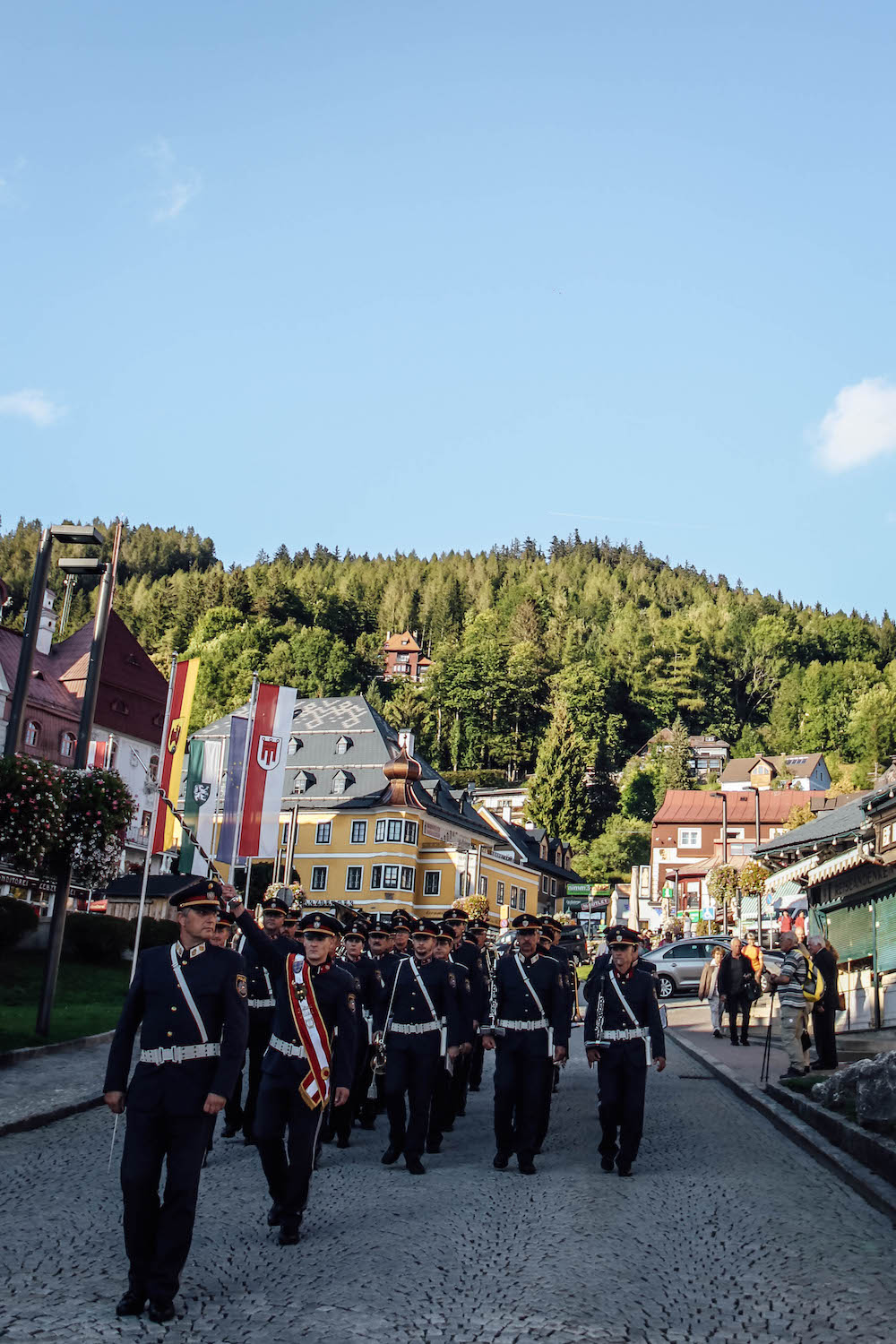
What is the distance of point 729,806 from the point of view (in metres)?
101

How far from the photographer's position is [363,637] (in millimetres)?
155750

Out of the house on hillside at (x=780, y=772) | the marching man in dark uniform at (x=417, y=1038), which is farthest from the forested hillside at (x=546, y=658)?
the marching man in dark uniform at (x=417, y=1038)

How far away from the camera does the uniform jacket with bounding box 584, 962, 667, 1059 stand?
35.8 ft

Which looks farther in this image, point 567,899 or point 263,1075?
point 567,899

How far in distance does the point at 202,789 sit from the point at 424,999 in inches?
700

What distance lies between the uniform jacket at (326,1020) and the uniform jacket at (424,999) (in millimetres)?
1868

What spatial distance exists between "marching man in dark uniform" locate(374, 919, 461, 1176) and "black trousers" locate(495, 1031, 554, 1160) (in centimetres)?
54

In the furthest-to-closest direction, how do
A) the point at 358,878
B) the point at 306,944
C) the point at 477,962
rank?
the point at 358,878, the point at 477,962, the point at 306,944

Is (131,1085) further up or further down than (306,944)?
further down

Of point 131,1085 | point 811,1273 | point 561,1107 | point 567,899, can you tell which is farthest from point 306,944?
point 567,899

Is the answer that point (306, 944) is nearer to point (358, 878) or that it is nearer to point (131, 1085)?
point (131, 1085)

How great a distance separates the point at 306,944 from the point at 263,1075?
969 mm

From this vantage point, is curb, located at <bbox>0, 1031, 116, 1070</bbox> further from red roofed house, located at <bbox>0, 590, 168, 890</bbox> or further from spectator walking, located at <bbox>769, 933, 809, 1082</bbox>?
red roofed house, located at <bbox>0, 590, 168, 890</bbox>

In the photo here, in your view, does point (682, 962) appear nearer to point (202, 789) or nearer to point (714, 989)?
point (714, 989)
